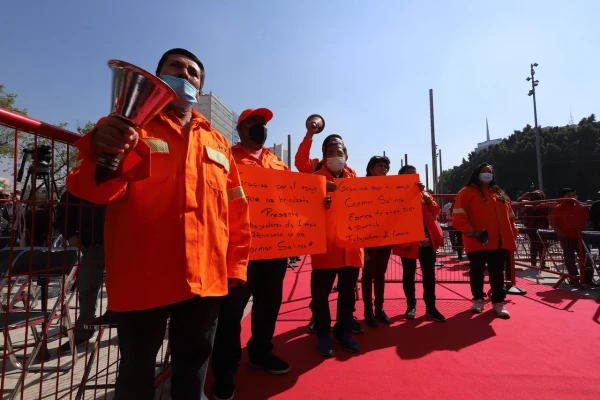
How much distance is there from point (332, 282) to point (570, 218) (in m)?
5.56

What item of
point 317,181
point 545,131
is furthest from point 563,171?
point 317,181

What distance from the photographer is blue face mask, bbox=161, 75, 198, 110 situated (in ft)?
5.27

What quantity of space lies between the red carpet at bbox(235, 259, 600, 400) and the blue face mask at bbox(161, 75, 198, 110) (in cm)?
194

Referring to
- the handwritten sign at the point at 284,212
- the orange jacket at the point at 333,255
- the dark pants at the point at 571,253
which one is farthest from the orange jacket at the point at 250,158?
the dark pants at the point at 571,253

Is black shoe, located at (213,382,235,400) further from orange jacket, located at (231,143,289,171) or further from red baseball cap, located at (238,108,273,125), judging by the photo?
red baseball cap, located at (238,108,273,125)

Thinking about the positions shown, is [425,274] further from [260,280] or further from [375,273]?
[260,280]

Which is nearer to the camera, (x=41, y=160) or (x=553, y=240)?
(x=41, y=160)

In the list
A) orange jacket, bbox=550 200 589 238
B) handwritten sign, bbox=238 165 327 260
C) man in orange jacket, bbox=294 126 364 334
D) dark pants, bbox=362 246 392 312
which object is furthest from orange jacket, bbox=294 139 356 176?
orange jacket, bbox=550 200 589 238

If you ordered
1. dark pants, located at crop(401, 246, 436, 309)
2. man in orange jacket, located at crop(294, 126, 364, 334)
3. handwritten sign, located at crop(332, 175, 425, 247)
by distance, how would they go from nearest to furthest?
handwritten sign, located at crop(332, 175, 425, 247), man in orange jacket, located at crop(294, 126, 364, 334), dark pants, located at crop(401, 246, 436, 309)

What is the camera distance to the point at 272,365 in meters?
2.58

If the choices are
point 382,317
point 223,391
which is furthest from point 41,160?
point 382,317

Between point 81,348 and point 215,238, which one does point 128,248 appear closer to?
point 215,238

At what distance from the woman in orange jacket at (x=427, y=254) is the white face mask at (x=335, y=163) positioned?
3.84ft

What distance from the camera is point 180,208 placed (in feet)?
4.50
